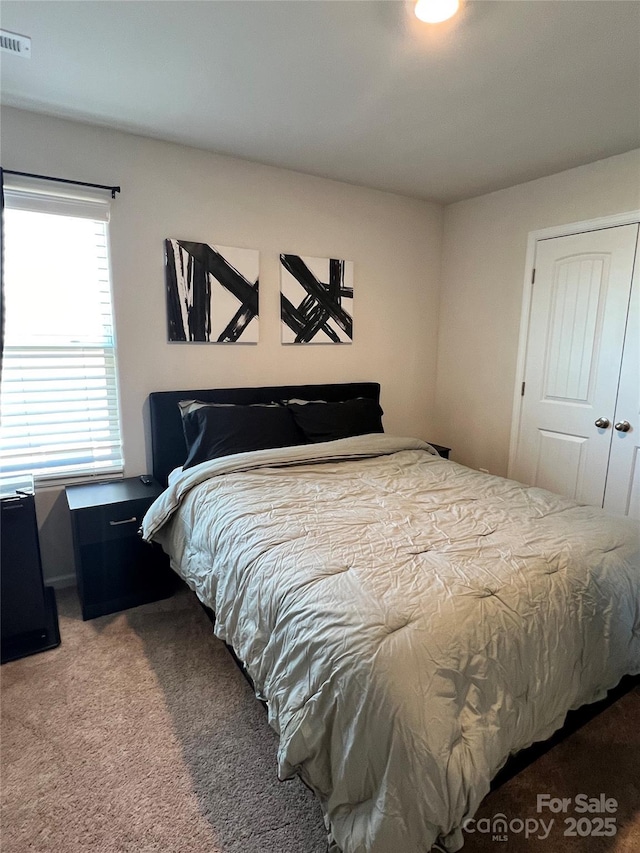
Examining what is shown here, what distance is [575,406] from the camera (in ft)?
10.2

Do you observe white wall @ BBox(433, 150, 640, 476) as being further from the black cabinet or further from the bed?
the black cabinet

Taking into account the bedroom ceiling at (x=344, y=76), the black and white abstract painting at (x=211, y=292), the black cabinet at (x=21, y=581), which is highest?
the bedroom ceiling at (x=344, y=76)

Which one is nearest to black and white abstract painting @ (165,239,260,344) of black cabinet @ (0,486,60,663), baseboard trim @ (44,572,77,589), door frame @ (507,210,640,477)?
black cabinet @ (0,486,60,663)

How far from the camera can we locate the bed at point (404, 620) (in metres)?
1.10

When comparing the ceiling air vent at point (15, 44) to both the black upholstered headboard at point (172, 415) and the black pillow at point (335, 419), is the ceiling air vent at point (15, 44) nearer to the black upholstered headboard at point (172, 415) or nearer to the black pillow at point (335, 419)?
the black upholstered headboard at point (172, 415)

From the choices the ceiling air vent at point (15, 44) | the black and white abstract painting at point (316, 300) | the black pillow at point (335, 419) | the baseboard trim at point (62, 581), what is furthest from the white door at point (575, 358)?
the baseboard trim at point (62, 581)

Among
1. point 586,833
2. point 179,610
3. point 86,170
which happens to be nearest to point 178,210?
point 86,170

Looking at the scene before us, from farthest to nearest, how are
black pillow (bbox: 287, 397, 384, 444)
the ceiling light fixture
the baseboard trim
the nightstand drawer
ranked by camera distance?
1. black pillow (bbox: 287, 397, 384, 444)
2. the baseboard trim
3. the nightstand drawer
4. the ceiling light fixture

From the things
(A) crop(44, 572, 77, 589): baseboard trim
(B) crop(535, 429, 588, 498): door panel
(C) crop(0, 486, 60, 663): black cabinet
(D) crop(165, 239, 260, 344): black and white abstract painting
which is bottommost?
(A) crop(44, 572, 77, 589): baseboard trim

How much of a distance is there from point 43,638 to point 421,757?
2.01m

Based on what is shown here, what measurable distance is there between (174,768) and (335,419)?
2.02 meters

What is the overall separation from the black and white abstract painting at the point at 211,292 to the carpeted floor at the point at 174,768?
185 centimetres

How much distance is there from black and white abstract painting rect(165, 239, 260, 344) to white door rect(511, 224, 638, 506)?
6.60 feet

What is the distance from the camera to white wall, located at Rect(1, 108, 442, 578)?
2.57 m
